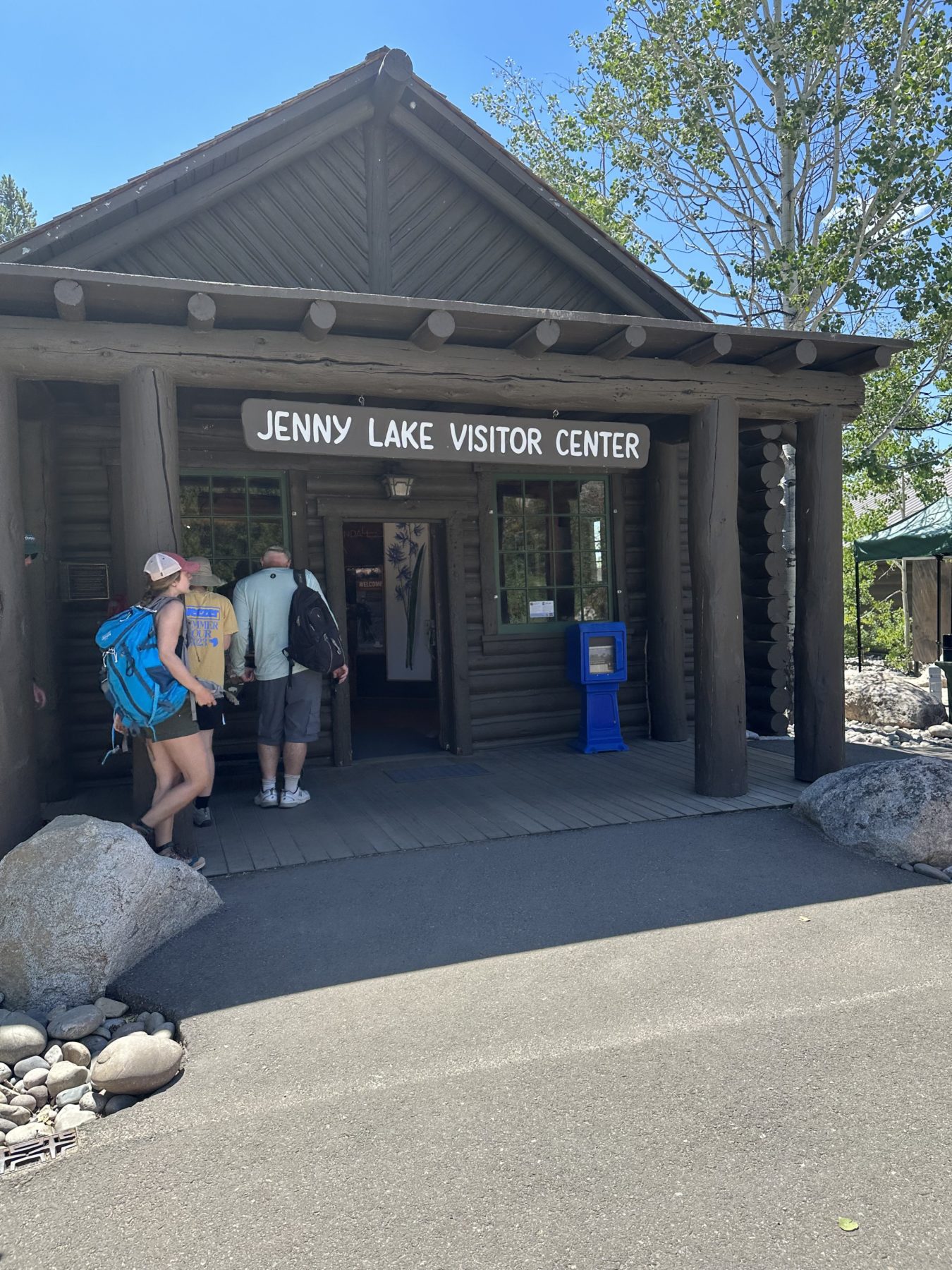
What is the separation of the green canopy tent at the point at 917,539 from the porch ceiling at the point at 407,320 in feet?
13.1

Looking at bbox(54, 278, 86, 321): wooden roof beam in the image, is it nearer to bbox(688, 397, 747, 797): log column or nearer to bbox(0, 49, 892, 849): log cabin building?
bbox(0, 49, 892, 849): log cabin building

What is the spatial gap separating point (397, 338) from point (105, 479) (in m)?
3.04

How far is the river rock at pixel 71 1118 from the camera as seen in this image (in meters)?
3.18

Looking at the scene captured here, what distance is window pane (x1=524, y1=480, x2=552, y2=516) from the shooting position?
378 inches

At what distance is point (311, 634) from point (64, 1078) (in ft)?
12.7

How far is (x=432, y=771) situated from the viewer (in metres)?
8.41

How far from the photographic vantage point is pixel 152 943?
4.46 m

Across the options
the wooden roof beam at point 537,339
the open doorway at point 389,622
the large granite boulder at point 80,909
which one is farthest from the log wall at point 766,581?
the large granite boulder at point 80,909

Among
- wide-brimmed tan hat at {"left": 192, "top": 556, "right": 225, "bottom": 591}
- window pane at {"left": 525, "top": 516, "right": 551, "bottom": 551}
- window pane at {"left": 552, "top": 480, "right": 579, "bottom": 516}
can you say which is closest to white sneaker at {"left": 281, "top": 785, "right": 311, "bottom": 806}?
wide-brimmed tan hat at {"left": 192, "top": 556, "right": 225, "bottom": 591}

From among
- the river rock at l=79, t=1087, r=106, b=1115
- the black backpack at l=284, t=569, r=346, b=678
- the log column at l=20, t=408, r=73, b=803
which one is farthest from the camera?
the log column at l=20, t=408, r=73, b=803

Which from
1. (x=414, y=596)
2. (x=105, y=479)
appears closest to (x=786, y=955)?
(x=105, y=479)

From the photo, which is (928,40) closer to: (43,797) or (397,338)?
(397,338)

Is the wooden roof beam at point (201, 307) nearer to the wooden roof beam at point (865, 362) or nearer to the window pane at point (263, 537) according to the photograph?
the window pane at point (263, 537)

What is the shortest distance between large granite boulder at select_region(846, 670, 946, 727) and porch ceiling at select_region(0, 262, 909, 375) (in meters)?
5.26
